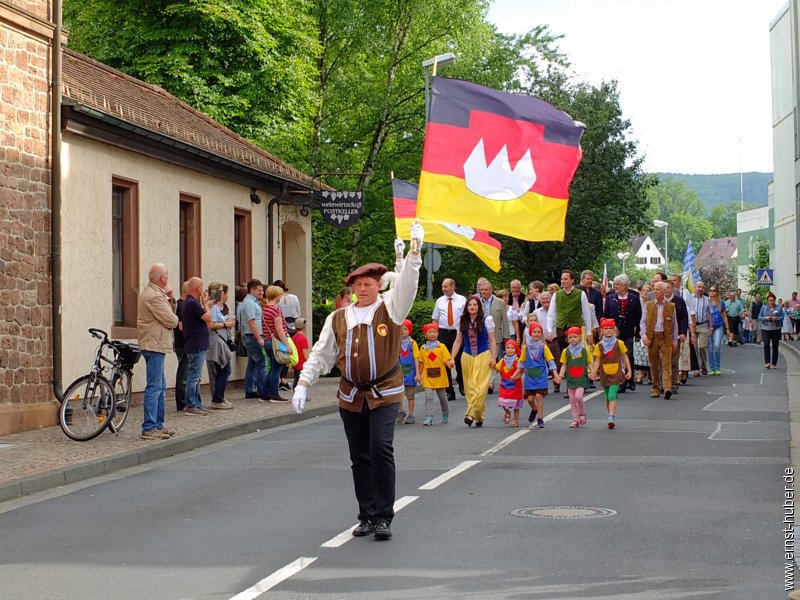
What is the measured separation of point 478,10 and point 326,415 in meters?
24.4

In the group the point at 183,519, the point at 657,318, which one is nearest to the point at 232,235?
the point at 657,318

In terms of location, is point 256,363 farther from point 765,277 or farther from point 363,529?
point 765,277

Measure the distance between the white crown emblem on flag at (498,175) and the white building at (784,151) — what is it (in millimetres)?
47569

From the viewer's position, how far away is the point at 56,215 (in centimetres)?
1642

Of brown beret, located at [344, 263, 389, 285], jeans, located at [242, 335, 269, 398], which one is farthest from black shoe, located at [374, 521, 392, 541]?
jeans, located at [242, 335, 269, 398]

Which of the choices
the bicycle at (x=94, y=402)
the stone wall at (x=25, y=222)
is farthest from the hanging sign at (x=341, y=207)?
the bicycle at (x=94, y=402)

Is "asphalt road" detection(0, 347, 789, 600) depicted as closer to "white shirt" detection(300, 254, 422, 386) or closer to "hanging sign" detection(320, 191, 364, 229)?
"white shirt" detection(300, 254, 422, 386)

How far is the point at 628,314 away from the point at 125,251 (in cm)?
872

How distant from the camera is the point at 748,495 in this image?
9.66 m

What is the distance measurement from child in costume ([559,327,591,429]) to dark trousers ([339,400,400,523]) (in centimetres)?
744

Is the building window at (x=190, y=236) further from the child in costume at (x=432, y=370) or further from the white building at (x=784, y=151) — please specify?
the white building at (x=784, y=151)

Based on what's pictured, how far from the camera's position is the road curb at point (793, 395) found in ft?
40.5

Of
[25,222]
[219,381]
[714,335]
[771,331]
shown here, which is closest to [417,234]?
[25,222]

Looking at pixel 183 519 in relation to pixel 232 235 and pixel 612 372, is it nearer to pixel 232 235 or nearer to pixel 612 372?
pixel 612 372
